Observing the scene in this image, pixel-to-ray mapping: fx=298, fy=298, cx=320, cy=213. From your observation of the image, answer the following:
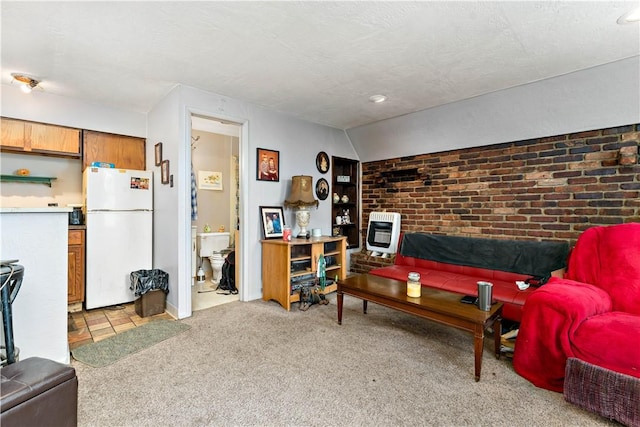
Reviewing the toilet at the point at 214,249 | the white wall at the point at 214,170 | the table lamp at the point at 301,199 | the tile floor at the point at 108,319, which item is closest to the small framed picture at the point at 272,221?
the table lamp at the point at 301,199

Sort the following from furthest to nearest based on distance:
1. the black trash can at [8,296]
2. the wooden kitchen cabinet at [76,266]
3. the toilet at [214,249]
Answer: the toilet at [214,249] < the wooden kitchen cabinet at [76,266] < the black trash can at [8,296]

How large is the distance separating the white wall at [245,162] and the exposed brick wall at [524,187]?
128 centimetres

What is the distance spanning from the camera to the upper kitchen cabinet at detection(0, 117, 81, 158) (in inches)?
120

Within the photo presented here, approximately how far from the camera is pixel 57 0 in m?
1.77

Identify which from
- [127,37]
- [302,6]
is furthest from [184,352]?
[302,6]

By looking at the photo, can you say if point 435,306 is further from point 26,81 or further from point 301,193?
point 26,81

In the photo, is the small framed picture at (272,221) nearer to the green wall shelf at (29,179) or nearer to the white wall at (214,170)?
the white wall at (214,170)

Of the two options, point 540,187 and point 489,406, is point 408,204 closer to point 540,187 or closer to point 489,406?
point 540,187

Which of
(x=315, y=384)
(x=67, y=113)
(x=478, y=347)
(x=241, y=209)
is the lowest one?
(x=315, y=384)

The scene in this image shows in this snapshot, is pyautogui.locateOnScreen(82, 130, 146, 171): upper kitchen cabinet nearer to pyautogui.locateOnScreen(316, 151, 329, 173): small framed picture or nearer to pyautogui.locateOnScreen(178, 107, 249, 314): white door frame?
pyautogui.locateOnScreen(178, 107, 249, 314): white door frame

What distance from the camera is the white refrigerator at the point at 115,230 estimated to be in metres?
3.20

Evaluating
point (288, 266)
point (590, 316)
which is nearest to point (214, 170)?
point (288, 266)

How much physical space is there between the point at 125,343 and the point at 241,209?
1703 millimetres

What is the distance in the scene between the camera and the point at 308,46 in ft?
7.38
